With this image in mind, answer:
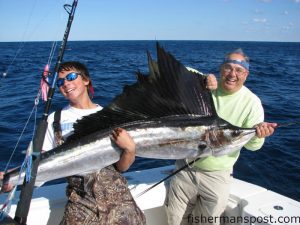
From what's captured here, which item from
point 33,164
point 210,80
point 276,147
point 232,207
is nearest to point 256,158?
point 276,147

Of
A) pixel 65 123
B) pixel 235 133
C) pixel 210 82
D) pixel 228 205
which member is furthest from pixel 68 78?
pixel 228 205

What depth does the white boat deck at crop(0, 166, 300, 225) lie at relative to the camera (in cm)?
240

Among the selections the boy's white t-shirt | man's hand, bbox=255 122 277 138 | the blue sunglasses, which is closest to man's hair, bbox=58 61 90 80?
the blue sunglasses

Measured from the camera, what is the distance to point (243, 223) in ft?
8.29

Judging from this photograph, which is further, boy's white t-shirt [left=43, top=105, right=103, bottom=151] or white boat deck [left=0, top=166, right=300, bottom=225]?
white boat deck [left=0, top=166, right=300, bottom=225]

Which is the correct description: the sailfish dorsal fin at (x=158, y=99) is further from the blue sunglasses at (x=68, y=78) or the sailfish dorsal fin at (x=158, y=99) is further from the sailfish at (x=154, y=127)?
the blue sunglasses at (x=68, y=78)

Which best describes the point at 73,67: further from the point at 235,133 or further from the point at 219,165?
the point at 219,165

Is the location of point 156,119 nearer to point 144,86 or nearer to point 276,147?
point 144,86

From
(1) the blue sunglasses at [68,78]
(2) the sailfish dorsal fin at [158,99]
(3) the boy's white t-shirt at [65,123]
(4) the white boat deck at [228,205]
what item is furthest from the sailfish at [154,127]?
(4) the white boat deck at [228,205]

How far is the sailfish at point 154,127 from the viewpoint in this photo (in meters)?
1.91

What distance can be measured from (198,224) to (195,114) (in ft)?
3.38

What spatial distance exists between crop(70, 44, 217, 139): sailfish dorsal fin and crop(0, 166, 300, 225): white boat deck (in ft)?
2.63

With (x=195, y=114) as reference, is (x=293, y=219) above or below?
below

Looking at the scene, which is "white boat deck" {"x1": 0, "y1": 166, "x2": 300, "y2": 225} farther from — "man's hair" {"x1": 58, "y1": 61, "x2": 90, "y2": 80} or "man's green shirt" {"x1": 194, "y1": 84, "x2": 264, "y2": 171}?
"man's hair" {"x1": 58, "y1": 61, "x2": 90, "y2": 80}
